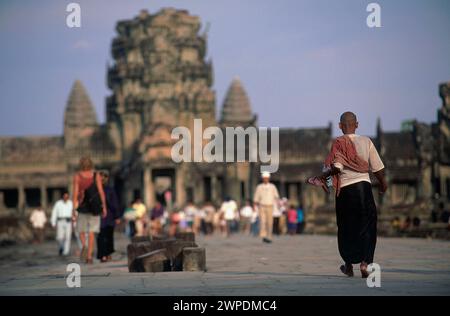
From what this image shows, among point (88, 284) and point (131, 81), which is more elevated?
point (131, 81)

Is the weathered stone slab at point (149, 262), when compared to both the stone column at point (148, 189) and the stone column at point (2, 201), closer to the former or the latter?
the stone column at point (148, 189)

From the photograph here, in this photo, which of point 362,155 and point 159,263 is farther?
point 159,263

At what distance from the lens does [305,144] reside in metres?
77.2

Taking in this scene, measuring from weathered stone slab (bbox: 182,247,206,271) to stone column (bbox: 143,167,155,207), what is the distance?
185ft

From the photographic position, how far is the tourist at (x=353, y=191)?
1123cm

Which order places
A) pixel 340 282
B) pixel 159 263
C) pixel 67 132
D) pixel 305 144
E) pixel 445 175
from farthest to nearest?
pixel 67 132 < pixel 305 144 < pixel 445 175 < pixel 159 263 < pixel 340 282

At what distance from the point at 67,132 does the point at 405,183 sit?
28003 millimetres

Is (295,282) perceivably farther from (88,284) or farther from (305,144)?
(305,144)

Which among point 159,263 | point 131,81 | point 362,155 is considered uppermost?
point 131,81

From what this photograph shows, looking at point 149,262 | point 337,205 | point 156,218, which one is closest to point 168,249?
point 149,262

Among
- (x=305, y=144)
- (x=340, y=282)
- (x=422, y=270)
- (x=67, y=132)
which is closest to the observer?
(x=340, y=282)

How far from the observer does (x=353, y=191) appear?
11367 mm

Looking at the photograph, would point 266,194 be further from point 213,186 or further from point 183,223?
point 213,186
